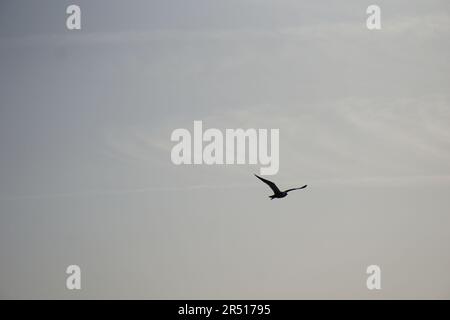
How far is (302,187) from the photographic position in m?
55.0
